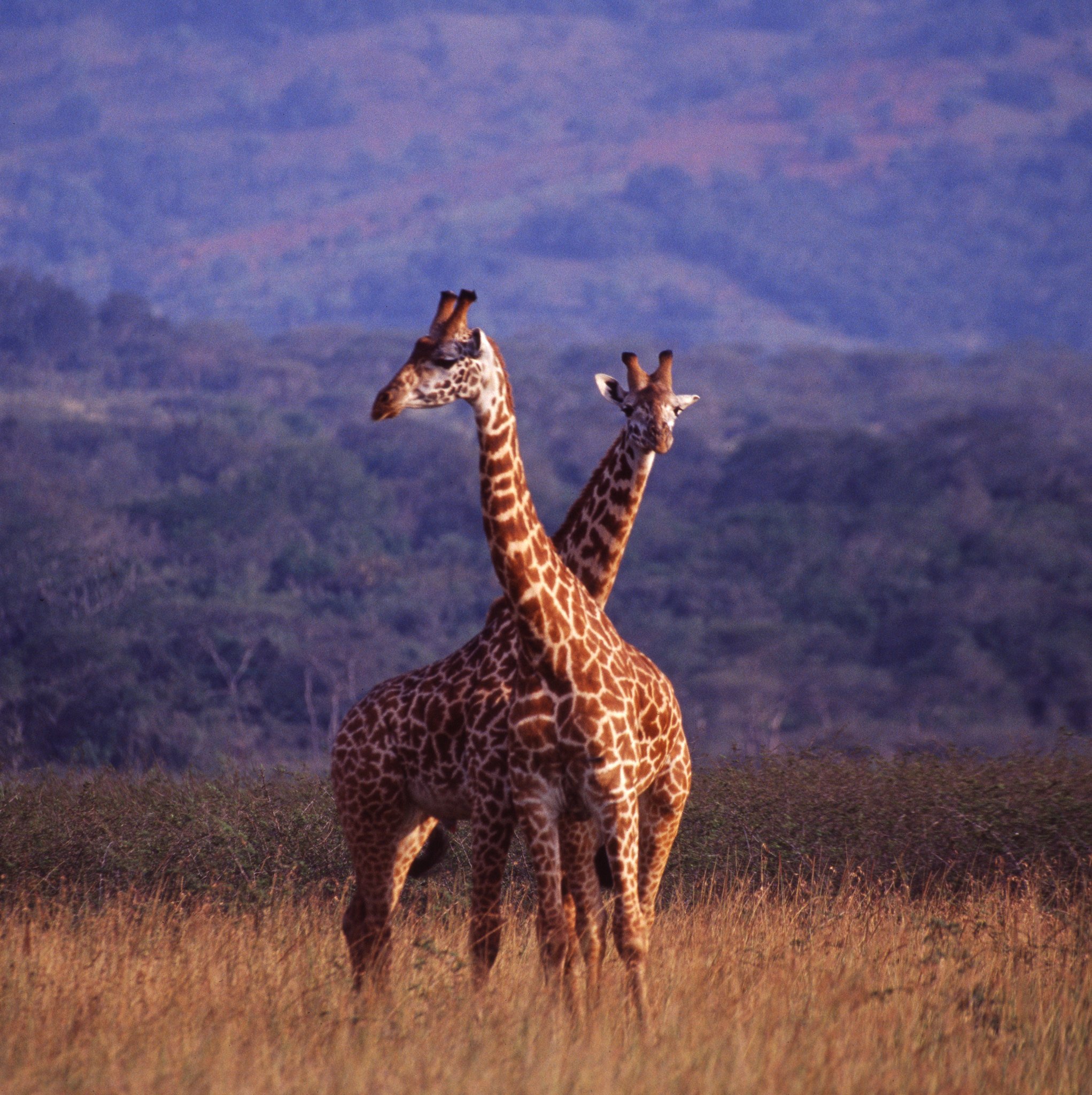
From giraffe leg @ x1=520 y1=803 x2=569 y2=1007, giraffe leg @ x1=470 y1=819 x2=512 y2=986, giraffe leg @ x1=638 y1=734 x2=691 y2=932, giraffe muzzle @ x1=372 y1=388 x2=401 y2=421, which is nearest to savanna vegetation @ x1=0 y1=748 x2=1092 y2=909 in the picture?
giraffe leg @ x1=638 y1=734 x2=691 y2=932

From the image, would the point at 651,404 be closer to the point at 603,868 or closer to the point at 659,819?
the point at 659,819

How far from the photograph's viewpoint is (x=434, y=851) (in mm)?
7906

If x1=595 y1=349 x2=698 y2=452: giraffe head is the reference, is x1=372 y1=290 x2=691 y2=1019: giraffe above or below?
below

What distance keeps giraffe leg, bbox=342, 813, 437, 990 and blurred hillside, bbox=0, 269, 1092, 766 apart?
12140 mm

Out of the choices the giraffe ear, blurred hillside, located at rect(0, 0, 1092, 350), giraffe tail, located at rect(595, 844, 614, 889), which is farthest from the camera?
blurred hillside, located at rect(0, 0, 1092, 350)

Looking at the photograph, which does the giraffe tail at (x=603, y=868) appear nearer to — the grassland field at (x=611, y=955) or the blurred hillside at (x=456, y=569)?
the grassland field at (x=611, y=955)

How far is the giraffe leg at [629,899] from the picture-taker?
6.47 m

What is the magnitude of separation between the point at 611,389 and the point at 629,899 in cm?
235

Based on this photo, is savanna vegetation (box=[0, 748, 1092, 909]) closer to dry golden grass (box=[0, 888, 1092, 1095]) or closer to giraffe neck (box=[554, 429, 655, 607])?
dry golden grass (box=[0, 888, 1092, 1095])

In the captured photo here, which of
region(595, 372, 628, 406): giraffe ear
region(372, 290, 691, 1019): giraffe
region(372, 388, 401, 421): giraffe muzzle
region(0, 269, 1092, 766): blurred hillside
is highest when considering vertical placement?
region(595, 372, 628, 406): giraffe ear

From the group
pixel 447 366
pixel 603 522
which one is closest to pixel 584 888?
pixel 603 522

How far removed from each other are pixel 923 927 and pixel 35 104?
16224 centimetres

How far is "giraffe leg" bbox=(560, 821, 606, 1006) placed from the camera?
22.2ft

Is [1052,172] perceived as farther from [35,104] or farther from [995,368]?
[35,104]
